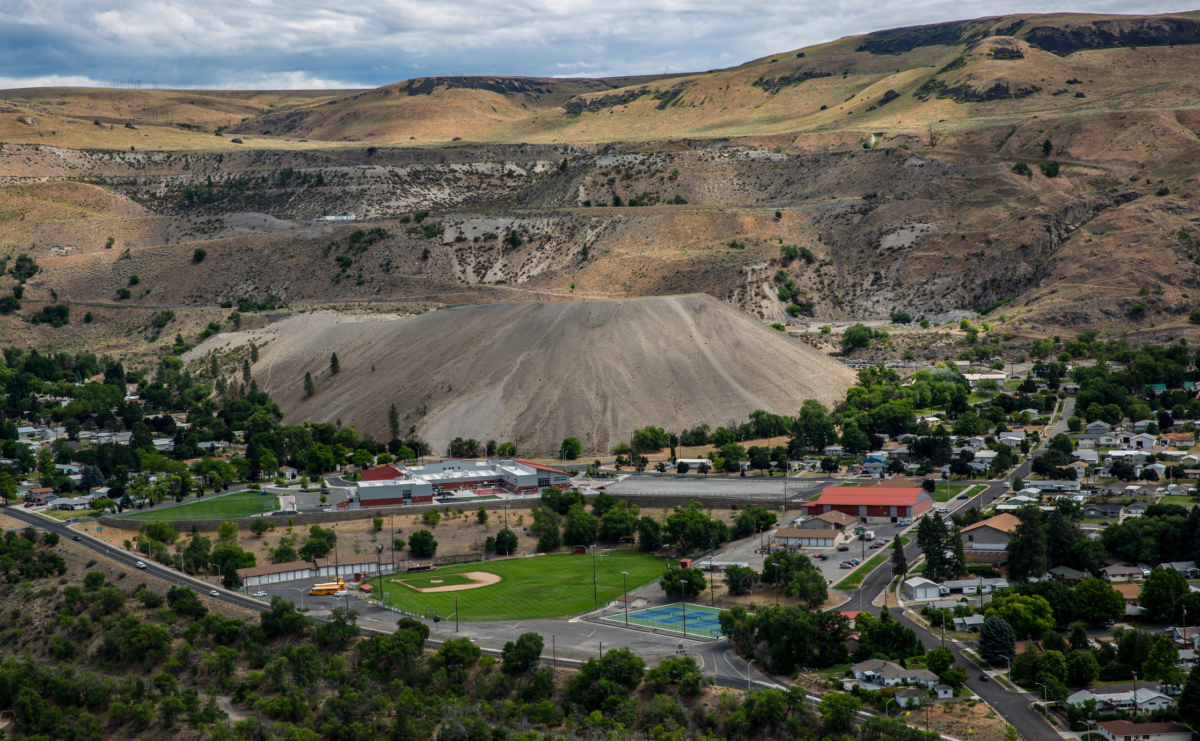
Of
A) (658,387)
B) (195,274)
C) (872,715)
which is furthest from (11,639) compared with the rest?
(195,274)

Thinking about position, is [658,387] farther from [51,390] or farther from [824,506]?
[51,390]

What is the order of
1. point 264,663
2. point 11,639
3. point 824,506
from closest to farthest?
1. point 264,663
2. point 11,639
3. point 824,506

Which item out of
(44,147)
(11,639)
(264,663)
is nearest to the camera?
(264,663)

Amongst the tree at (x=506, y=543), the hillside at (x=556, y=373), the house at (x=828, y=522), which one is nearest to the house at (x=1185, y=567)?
the house at (x=828, y=522)

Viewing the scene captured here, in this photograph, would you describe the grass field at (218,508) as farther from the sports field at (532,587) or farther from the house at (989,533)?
the house at (989,533)

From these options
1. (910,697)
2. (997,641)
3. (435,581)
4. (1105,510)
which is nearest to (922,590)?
(997,641)

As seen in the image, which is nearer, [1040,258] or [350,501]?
[350,501]
